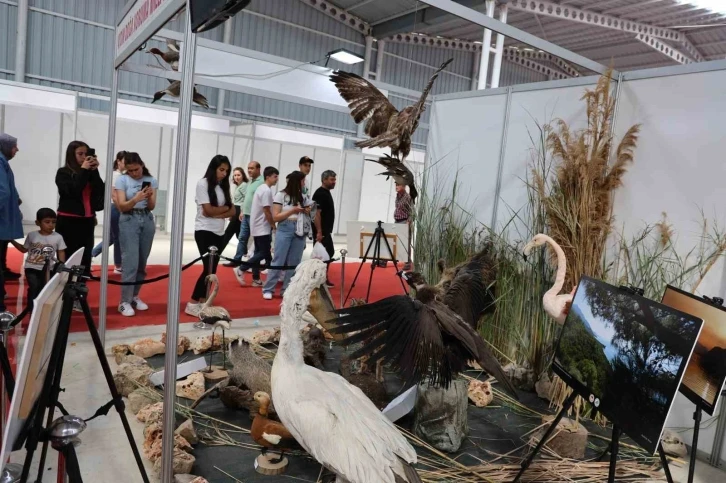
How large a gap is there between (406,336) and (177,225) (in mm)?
941

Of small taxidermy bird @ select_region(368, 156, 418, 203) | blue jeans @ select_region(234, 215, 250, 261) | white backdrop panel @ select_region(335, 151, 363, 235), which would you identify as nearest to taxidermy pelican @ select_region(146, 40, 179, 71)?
small taxidermy bird @ select_region(368, 156, 418, 203)

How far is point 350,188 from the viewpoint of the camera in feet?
31.7

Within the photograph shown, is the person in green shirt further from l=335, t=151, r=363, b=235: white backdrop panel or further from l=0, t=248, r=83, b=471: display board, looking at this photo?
l=0, t=248, r=83, b=471: display board

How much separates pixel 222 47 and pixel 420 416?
343 centimetres

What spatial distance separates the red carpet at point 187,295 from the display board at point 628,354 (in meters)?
3.31

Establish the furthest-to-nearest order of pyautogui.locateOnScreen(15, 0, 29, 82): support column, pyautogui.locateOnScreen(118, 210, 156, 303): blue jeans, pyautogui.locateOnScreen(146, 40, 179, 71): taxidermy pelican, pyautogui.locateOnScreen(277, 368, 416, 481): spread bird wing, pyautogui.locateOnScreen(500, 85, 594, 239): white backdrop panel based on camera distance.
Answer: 1. pyautogui.locateOnScreen(15, 0, 29, 82): support column
2. pyautogui.locateOnScreen(146, 40, 179, 71): taxidermy pelican
3. pyautogui.locateOnScreen(118, 210, 156, 303): blue jeans
4. pyautogui.locateOnScreen(500, 85, 594, 239): white backdrop panel
5. pyautogui.locateOnScreen(277, 368, 416, 481): spread bird wing

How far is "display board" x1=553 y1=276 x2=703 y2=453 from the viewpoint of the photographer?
57.6 inches

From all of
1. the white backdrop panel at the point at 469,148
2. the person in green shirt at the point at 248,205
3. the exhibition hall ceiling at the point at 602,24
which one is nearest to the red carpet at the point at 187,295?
the person in green shirt at the point at 248,205

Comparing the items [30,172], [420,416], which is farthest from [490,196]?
[30,172]

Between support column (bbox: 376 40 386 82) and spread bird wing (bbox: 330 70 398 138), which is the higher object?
support column (bbox: 376 40 386 82)

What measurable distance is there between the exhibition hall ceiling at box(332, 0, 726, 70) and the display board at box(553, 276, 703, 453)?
23.1 feet

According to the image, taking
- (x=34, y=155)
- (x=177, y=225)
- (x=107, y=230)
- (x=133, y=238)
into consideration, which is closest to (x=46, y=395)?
(x=177, y=225)

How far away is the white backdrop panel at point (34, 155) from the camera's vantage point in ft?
22.5

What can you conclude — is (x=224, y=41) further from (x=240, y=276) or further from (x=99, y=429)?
(x=99, y=429)
